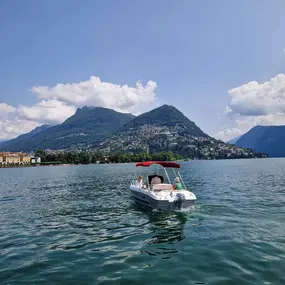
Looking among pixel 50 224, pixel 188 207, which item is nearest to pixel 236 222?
pixel 188 207

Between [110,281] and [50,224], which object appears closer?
[110,281]

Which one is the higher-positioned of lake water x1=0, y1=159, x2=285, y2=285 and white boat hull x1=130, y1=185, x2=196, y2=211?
white boat hull x1=130, y1=185, x2=196, y2=211

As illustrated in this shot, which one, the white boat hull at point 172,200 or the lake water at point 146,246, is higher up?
the white boat hull at point 172,200

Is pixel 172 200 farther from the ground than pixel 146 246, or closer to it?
farther from the ground

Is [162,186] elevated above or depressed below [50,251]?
above

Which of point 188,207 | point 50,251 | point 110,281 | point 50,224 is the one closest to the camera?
point 110,281

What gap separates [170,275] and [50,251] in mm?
7182

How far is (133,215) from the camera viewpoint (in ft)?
77.7

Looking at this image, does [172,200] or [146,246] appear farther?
[172,200]

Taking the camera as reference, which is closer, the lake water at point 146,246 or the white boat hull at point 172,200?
the lake water at point 146,246

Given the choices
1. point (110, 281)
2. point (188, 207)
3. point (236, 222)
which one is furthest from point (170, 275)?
point (188, 207)

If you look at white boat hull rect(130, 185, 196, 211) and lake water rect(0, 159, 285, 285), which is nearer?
lake water rect(0, 159, 285, 285)

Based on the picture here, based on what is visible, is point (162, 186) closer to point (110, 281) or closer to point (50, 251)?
point (50, 251)

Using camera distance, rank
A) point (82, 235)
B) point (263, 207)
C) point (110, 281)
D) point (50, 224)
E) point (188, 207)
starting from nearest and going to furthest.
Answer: point (110, 281)
point (82, 235)
point (50, 224)
point (188, 207)
point (263, 207)
